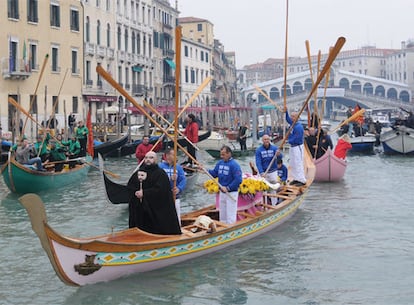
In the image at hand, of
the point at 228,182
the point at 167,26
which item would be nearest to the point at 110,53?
the point at 167,26

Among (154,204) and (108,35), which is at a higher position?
(108,35)

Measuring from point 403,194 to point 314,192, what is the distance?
1642mm

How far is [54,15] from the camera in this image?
27.1m

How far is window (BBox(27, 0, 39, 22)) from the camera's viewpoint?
25.3 meters

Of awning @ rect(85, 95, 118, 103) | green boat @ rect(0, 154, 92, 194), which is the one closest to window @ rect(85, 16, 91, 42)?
awning @ rect(85, 95, 118, 103)

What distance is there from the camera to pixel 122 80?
35.5 metres

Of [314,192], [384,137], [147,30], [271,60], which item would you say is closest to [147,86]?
[147,30]

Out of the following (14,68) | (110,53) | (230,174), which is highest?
(110,53)

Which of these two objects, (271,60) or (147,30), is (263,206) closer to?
(147,30)

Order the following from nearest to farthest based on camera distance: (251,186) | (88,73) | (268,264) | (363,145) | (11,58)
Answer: (268,264), (251,186), (363,145), (11,58), (88,73)

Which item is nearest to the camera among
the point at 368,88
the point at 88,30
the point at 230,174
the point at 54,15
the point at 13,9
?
the point at 230,174

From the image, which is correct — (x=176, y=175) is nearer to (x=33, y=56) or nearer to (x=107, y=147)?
(x=107, y=147)

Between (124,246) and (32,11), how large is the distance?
69.3 feet

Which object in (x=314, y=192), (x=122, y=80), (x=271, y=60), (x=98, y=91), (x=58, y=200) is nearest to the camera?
(x=58, y=200)
